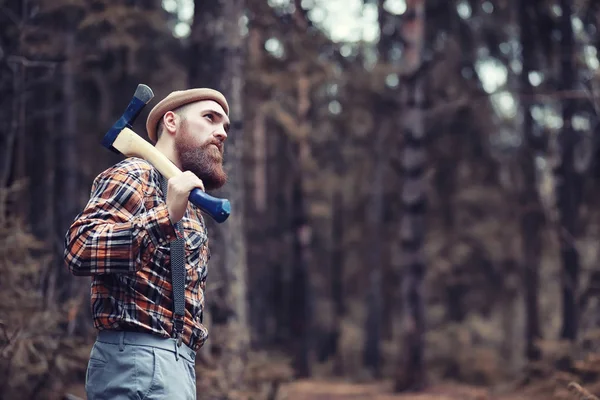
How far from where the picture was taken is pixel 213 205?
3449 millimetres

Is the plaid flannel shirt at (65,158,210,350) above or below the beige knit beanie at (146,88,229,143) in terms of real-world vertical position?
below

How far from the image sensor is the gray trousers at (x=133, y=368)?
354 cm

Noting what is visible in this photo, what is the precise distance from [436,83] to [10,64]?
12854 millimetres

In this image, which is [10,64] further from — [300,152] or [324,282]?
[324,282]

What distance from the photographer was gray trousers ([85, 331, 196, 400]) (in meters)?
3.54

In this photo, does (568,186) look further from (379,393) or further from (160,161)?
(160,161)

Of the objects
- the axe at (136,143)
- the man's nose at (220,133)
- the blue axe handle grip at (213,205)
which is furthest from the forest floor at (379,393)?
the blue axe handle grip at (213,205)

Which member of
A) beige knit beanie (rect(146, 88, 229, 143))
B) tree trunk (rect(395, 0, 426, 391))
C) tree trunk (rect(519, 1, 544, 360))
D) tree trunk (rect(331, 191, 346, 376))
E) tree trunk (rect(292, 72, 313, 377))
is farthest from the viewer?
tree trunk (rect(331, 191, 346, 376))

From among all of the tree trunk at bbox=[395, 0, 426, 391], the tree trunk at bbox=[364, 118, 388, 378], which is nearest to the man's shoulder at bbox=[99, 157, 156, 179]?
the tree trunk at bbox=[395, 0, 426, 391]

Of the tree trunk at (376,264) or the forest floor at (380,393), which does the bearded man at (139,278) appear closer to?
the forest floor at (380,393)

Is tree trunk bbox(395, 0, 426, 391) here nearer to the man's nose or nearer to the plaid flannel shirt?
the man's nose

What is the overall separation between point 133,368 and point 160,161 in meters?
0.93

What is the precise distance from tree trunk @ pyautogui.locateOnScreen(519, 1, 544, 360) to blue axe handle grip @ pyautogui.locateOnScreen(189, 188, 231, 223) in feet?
52.6

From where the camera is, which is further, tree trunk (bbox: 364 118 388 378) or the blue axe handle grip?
tree trunk (bbox: 364 118 388 378)
